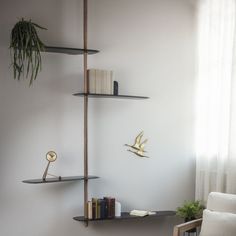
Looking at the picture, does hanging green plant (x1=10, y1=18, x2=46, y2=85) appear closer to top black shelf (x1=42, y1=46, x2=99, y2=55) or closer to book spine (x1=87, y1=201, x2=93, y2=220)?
top black shelf (x1=42, y1=46, x2=99, y2=55)

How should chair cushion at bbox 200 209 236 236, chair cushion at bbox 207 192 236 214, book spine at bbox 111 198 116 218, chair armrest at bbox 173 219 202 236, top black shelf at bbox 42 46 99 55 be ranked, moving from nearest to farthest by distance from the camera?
chair cushion at bbox 200 209 236 236, chair armrest at bbox 173 219 202 236, chair cushion at bbox 207 192 236 214, top black shelf at bbox 42 46 99 55, book spine at bbox 111 198 116 218

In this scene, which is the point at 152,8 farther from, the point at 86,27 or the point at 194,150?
the point at 194,150

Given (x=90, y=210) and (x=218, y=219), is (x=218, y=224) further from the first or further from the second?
(x=90, y=210)

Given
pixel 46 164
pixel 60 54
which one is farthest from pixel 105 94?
pixel 46 164

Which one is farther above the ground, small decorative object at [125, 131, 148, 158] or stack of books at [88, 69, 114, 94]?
stack of books at [88, 69, 114, 94]

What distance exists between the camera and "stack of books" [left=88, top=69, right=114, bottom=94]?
338 centimetres

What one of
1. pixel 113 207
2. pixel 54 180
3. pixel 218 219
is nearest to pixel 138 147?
pixel 113 207

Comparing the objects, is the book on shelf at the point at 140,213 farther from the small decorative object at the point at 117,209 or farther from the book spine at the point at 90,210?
the book spine at the point at 90,210

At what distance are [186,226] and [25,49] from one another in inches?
76.0

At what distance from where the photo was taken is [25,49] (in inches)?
124

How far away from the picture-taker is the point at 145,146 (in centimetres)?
374

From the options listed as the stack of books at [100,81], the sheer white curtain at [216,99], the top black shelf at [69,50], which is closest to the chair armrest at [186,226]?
the sheer white curtain at [216,99]

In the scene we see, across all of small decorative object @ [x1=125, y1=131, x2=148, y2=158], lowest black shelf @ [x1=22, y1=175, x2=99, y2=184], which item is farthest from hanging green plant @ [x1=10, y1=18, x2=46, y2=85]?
small decorative object @ [x1=125, y1=131, x2=148, y2=158]

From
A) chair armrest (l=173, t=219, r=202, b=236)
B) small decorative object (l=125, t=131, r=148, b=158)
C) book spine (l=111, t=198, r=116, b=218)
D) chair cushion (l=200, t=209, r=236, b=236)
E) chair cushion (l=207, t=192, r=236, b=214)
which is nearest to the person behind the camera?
chair cushion (l=200, t=209, r=236, b=236)
